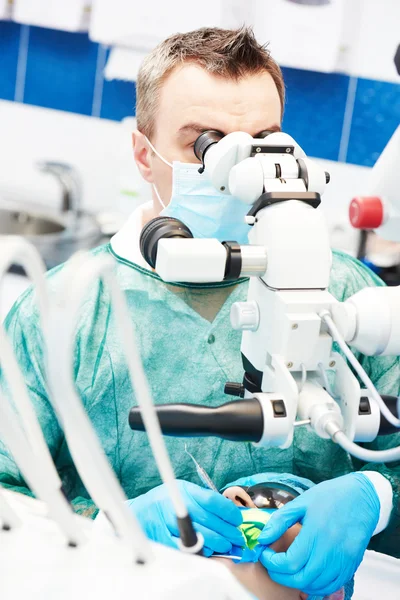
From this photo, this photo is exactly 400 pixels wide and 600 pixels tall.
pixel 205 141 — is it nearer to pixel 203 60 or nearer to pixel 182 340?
pixel 203 60

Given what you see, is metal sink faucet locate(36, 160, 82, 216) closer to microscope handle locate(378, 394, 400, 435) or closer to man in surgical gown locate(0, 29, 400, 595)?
man in surgical gown locate(0, 29, 400, 595)

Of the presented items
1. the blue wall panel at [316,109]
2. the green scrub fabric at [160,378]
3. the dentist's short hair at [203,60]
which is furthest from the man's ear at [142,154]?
the blue wall panel at [316,109]

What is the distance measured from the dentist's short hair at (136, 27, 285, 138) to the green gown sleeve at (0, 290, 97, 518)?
0.52 metres

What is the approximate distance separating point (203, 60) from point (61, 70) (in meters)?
2.01

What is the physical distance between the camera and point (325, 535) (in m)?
1.24

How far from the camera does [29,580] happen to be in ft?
2.26

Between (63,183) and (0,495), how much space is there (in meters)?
2.76

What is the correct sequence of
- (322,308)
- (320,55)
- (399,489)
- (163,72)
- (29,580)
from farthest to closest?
(320,55)
(163,72)
(399,489)
(322,308)
(29,580)

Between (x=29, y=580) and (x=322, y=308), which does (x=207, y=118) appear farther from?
(x=29, y=580)

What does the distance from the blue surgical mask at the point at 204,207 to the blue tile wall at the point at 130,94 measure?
1693 millimetres

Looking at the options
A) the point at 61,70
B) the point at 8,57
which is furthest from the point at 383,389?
the point at 8,57

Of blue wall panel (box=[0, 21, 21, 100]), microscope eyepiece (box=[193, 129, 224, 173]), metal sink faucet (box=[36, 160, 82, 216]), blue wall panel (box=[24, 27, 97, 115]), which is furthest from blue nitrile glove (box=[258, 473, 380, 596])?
blue wall panel (box=[0, 21, 21, 100])

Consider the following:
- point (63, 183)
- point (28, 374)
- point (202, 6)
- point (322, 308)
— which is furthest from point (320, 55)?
point (322, 308)

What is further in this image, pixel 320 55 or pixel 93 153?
pixel 93 153
